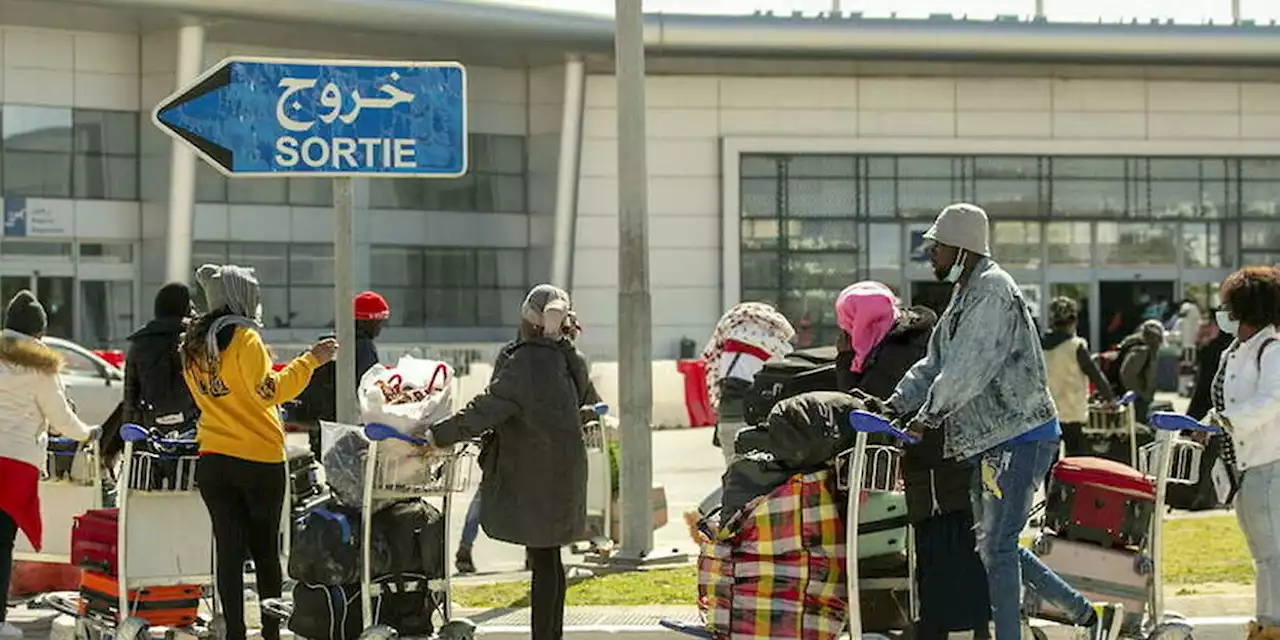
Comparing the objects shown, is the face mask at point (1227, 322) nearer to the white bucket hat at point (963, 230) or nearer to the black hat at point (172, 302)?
the white bucket hat at point (963, 230)

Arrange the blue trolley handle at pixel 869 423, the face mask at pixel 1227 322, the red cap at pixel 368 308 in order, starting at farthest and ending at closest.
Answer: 1. the red cap at pixel 368 308
2. the face mask at pixel 1227 322
3. the blue trolley handle at pixel 869 423

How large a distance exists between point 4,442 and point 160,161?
24.2m

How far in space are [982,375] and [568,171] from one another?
1084 inches

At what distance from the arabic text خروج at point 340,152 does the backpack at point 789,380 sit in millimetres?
2120

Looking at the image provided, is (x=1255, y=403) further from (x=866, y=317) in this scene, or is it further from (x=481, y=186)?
(x=481, y=186)

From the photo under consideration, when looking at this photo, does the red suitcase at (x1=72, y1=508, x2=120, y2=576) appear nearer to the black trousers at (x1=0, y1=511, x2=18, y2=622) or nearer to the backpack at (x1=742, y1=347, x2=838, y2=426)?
the black trousers at (x1=0, y1=511, x2=18, y2=622)

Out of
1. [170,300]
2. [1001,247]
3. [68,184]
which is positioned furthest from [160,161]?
[170,300]

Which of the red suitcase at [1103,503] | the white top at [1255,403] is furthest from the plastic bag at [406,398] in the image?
the white top at [1255,403]

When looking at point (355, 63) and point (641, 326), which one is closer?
point (355, 63)

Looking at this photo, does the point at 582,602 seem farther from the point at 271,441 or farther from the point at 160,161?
the point at 160,161

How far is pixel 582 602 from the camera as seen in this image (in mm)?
10516

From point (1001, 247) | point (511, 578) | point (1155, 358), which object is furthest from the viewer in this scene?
point (1001, 247)

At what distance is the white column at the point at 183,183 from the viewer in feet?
103

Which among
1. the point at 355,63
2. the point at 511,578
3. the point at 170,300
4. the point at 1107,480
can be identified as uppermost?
the point at 355,63
